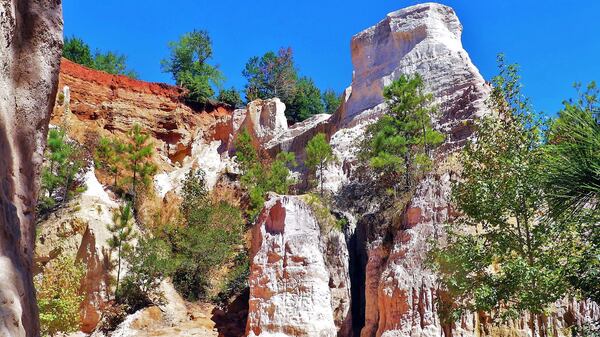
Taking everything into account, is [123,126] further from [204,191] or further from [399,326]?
[399,326]

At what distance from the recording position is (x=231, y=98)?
4884 centimetres

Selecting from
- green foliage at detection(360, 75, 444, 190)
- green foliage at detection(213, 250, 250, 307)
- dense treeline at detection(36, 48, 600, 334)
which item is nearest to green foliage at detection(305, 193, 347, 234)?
dense treeline at detection(36, 48, 600, 334)

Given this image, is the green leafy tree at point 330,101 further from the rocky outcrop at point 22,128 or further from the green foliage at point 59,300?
the rocky outcrop at point 22,128

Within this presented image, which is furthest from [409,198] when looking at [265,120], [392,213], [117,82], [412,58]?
[117,82]

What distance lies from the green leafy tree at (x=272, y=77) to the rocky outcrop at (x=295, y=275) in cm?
2819

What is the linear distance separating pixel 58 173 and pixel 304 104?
26.6m

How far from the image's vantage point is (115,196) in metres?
27.7

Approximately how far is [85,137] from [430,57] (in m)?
19.0

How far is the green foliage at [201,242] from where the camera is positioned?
2334 cm

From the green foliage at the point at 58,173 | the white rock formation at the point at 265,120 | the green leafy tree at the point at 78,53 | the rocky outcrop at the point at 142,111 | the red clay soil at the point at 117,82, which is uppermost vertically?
the green leafy tree at the point at 78,53

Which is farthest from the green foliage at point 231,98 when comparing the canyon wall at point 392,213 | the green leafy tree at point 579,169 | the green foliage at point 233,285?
the green leafy tree at point 579,169

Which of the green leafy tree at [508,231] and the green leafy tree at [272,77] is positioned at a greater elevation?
the green leafy tree at [272,77]

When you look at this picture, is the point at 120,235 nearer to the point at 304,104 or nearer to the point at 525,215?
the point at 525,215

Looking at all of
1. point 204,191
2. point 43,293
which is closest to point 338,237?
point 43,293
